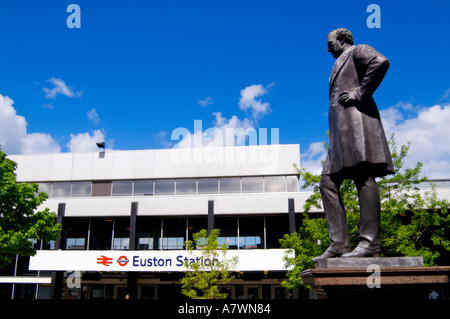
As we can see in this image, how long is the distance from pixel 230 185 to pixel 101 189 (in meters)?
10.3

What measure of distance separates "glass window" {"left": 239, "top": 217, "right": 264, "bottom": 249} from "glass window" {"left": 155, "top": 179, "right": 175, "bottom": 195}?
5.93 metres

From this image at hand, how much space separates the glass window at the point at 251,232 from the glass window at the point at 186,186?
4392 millimetres

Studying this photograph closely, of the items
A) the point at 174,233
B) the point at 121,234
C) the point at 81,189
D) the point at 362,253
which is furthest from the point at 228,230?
the point at 362,253

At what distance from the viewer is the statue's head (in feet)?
16.5

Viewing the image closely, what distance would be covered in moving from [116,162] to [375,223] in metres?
30.0

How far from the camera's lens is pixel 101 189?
32312 mm

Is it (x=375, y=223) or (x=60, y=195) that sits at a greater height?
(x=60, y=195)

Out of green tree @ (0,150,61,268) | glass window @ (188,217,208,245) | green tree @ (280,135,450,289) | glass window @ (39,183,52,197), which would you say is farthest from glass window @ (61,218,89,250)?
green tree @ (280,135,450,289)

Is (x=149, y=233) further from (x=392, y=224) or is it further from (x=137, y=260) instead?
(x=392, y=224)

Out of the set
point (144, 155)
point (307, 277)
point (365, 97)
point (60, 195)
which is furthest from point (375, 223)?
point (60, 195)

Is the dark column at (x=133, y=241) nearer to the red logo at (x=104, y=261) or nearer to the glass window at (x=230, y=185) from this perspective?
the red logo at (x=104, y=261)

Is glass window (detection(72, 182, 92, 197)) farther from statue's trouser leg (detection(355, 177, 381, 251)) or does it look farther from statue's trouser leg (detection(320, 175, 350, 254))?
statue's trouser leg (detection(355, 177, 381, 251))

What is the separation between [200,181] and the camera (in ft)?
103

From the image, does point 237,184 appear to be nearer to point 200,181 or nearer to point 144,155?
point 200,181
